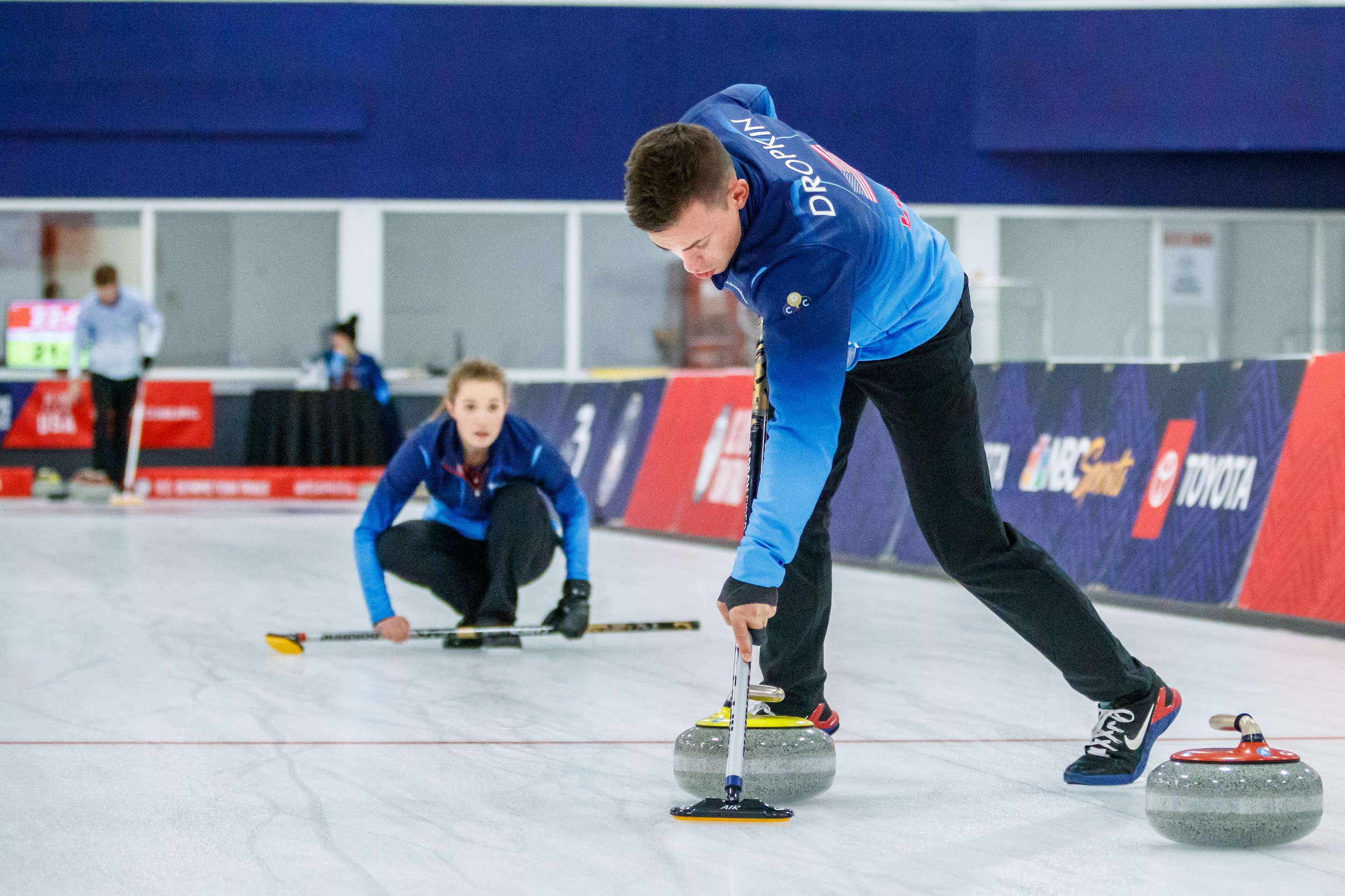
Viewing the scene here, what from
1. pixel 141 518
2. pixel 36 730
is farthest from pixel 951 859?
pixel 141 518

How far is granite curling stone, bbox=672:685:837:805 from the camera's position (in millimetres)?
3227

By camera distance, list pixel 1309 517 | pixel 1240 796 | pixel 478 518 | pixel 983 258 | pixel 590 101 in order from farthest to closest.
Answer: pixel 983 258 → pixel 590 101 → pixel 1309 517 → pixel 478 518 → pixel 1240 796

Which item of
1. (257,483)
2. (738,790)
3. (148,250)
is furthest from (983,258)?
(738,790)

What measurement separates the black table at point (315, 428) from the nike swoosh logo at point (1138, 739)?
14935 mm

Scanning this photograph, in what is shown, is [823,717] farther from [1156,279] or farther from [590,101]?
[1156,279]

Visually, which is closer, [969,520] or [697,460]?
[969,520]

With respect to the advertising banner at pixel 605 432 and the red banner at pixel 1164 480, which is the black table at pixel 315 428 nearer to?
the advertising banner at pixel 605 432

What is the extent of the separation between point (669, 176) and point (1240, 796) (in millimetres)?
1470

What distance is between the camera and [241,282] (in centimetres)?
1972

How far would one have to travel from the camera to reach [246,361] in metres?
19.7

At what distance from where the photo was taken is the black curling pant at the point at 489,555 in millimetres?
5770

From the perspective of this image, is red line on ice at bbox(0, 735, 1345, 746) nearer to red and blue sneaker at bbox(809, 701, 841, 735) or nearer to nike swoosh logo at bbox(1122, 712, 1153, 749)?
red and blue sneaker at bbox(809, 701, 841, 735)

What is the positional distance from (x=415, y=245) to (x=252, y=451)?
3401 mm

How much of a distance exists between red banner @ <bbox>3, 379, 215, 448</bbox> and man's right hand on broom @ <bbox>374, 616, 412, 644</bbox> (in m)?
13.7
